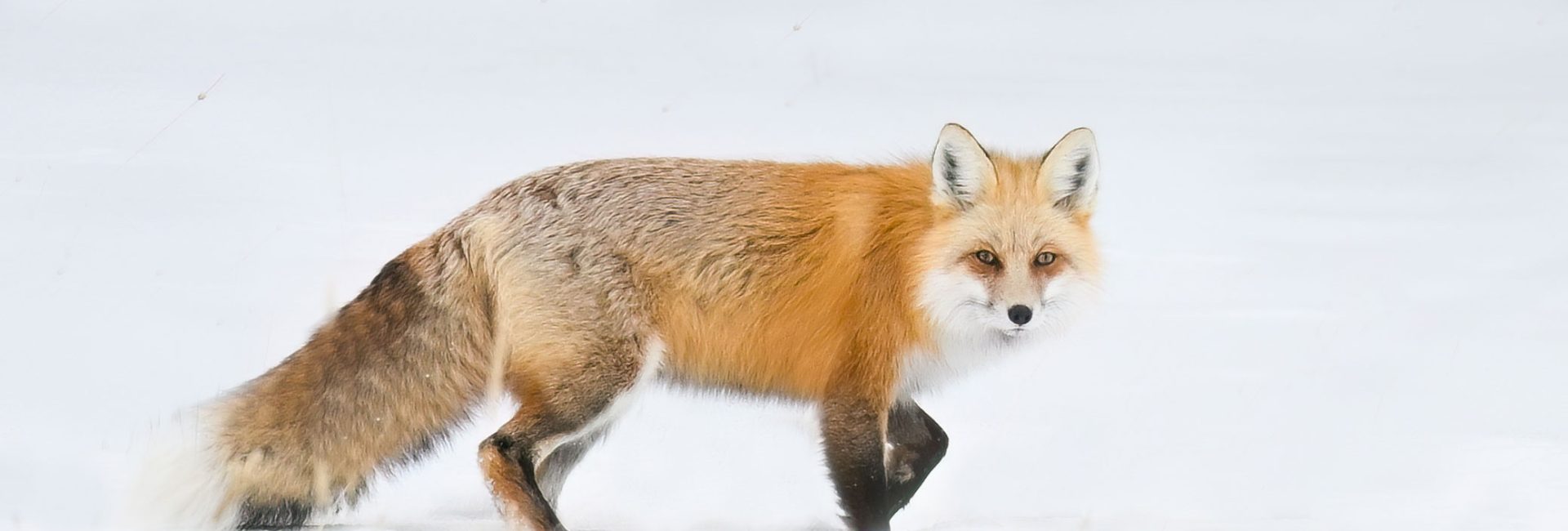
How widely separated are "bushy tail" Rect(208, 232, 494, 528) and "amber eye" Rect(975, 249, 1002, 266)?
4.69 feet

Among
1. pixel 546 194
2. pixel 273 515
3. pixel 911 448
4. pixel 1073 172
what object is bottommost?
pixel 273 515

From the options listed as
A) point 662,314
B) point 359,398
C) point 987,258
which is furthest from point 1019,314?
point 359,398

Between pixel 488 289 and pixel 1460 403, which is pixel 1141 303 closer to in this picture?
pixel 1460 403

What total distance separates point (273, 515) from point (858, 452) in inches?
65.4

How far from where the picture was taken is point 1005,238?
13.4 ft

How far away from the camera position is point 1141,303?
7977mm

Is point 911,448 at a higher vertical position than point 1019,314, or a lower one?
lower

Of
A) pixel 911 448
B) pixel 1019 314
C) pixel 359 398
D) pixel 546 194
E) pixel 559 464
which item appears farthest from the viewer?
pixel 911 448

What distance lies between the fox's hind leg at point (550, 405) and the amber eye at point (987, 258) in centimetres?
98

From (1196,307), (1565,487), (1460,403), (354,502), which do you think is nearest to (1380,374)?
(1460,403)

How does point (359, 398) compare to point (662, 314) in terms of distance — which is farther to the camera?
point (662, 314)

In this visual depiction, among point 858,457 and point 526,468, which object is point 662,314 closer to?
point 526,468

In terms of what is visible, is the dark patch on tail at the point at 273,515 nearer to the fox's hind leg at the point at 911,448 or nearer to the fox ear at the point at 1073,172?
the fox's hind leg at the point at 911,448

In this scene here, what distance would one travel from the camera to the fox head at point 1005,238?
405 cm
